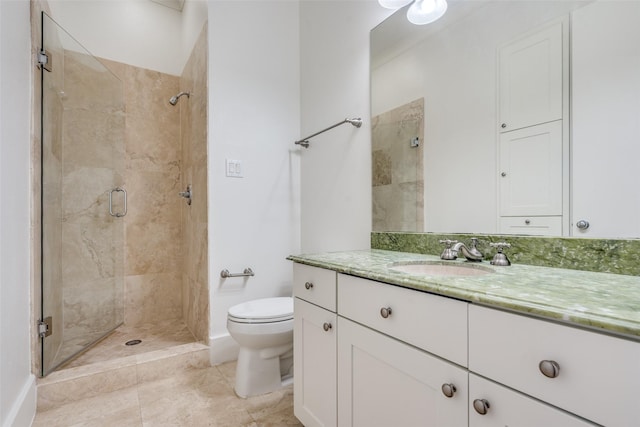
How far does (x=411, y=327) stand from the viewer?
0.82 m

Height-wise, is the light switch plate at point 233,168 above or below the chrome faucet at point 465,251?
above

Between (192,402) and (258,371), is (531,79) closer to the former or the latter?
(258,371)

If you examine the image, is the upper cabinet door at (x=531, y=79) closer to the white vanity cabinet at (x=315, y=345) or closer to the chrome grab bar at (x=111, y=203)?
the white vanity cabinet at (x=315, y=345)

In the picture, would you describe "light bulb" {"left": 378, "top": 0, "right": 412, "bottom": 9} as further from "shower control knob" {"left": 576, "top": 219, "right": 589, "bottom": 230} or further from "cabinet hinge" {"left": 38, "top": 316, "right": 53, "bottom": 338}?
"cabinet hinge" {"left": 38, "top": 316, "right": 53, "bottom": 338}

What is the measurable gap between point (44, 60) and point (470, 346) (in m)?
2.31

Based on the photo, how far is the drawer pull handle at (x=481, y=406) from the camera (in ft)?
2.10

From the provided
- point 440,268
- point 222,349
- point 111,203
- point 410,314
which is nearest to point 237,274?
point 222,349

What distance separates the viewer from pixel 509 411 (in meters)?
0.61

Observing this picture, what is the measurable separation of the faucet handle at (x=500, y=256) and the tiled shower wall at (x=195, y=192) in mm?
1619

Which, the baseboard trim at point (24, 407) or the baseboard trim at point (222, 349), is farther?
the baseboard trim at point (222, 349)

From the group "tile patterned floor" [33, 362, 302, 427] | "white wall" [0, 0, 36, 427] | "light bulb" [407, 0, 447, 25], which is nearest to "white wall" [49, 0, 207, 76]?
"white wall" [0, 0, 36, 427]

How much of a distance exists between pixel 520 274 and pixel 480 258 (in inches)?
10.4

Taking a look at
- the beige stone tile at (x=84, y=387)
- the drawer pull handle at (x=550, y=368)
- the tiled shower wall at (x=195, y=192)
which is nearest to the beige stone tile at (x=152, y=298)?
the tiled shower wall at (x=195, y=192)

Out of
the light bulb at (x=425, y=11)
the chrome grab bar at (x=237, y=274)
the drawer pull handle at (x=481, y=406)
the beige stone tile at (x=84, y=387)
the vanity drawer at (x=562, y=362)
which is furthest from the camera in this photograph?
the chrome grab bar at (x=237, y=274)
